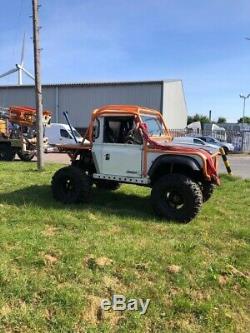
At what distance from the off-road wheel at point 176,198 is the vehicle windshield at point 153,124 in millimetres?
1283

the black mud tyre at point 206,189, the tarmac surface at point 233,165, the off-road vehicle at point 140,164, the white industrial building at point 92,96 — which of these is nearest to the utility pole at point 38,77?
the tarmac surface at point 233,165

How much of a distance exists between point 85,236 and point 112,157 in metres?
2.30

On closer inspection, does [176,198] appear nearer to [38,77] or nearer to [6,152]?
[38,77]

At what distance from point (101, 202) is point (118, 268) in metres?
3.67

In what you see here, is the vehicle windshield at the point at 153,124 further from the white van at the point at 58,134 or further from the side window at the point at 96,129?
the white van at the point at 58,134

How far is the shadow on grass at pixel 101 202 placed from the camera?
329 inches

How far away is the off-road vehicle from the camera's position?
784 cm

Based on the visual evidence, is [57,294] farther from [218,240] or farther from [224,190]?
[224,190]

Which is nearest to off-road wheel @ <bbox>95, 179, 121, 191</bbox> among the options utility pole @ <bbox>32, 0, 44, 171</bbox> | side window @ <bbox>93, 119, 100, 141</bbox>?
side window @ <bbox>93, 119, 100, 141</bbox>

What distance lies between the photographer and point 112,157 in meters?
8.62

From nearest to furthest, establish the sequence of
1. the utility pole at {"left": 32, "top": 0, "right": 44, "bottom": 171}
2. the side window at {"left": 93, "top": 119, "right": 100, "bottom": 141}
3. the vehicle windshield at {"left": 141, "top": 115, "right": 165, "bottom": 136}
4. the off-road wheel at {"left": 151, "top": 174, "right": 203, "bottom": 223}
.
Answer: the off-road wheel at {"left": 151, "top": 174, "right": 203, "bottom": 223}, the side window at {"left": 93, "top": 119, "right": 100, "bottom": 141}, the vehicle windshield at {"left": 141, "top": 115, "right": 165, "bottom": 136}, the utility pole at {"left": 32, "top": 0, "right": 44, "bottom": 171}

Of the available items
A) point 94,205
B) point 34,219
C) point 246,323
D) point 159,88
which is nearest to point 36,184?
point 94,205

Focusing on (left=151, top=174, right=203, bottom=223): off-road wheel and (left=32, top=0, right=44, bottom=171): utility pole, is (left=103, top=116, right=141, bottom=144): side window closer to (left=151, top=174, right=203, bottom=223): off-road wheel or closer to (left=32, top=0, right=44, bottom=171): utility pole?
(left=151, top=174, right=203, bottom=223): off-road wheel

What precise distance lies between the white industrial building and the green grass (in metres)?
36.0
